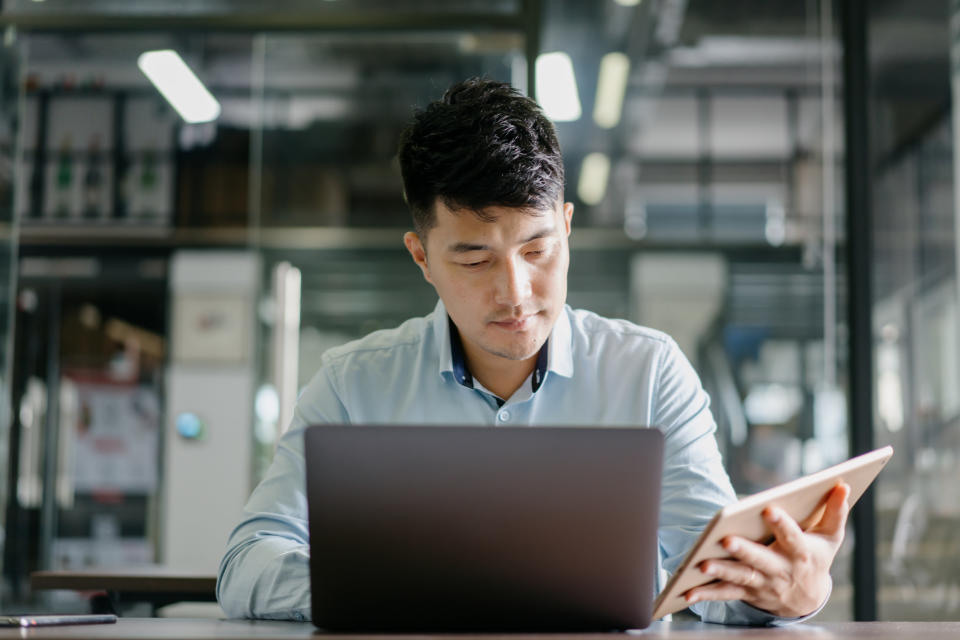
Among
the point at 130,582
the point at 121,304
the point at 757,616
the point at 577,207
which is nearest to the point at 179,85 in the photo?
the point at 577,207

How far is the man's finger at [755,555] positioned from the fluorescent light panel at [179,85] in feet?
10.0

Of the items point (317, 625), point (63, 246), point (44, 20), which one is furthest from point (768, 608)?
point (63, 246)

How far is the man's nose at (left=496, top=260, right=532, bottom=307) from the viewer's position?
4.32ft

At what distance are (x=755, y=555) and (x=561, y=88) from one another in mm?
2898

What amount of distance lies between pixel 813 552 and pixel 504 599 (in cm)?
34

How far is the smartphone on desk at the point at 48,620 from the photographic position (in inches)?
37.9

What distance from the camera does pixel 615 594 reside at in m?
0.89

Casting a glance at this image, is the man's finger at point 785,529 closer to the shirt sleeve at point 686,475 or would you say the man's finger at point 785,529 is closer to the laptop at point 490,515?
the laptop at point 490,515

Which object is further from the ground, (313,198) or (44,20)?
(44,20)

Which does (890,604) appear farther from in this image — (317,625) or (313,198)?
(313,198)

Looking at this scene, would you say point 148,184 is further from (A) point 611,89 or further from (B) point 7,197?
(A) point 611,89

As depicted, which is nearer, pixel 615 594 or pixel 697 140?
Result: pixel 615 594

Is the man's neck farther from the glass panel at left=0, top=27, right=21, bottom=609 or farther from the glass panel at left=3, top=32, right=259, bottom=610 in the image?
the glass panel at left=0, top=27, right=21, bottom=609

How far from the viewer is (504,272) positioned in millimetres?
1326
